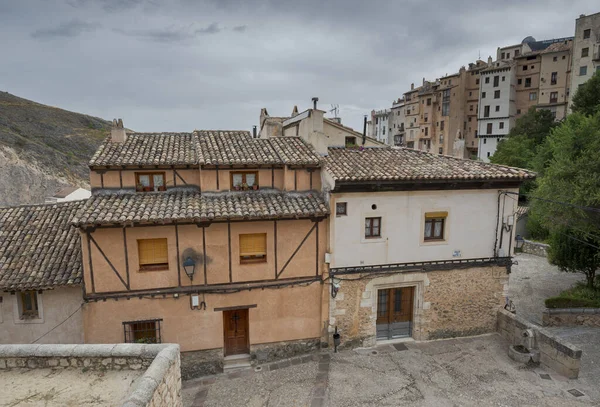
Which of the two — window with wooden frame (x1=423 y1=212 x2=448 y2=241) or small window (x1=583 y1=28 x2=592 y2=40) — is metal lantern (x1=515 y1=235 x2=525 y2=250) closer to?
window with wooden frame (x1=423 y1=212 x2=448 y2=241)

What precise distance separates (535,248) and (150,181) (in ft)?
90.9

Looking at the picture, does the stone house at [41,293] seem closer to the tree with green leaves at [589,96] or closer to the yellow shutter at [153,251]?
the yellow shutter at [153,251]

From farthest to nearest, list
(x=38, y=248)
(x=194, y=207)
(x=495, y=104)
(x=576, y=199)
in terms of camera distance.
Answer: (x=495, y=104) → (x=576, y=199) → (x=38, y=248) → (x=194, y=207)

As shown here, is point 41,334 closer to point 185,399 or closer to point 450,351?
point 185,399

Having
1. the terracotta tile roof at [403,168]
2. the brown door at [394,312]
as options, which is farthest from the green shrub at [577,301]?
the brown door at [394,312]

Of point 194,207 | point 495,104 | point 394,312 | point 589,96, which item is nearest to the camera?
point 194,207

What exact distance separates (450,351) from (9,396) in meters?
12.8

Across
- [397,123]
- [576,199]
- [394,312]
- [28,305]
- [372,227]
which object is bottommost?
[394,312]

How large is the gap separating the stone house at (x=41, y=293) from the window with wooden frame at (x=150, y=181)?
2888mm

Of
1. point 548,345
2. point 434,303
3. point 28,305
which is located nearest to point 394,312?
point 434,303

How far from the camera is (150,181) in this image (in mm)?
12742

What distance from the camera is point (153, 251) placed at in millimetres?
11906

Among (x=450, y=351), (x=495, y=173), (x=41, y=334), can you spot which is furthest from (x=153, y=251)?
(x=495, y=173)

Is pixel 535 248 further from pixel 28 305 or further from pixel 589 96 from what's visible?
pixel 28 305
